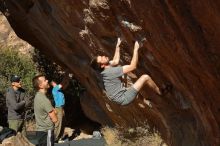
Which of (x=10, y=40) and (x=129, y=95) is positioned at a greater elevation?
(x=10, y=40)

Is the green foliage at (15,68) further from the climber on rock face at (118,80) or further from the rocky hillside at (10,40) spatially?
the climber on rock face at (118,80)

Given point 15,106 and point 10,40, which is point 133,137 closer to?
point 15,106

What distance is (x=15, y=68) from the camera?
21406 millimetres

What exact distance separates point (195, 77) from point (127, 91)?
117 cm

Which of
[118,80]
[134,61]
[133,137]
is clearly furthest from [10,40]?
[134,61]

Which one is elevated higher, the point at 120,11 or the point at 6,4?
the point at 6,4

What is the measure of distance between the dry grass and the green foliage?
6.43m

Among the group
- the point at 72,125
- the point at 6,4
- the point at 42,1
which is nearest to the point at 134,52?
the point at 42,1

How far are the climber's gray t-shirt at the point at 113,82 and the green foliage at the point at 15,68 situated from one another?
11.9 m

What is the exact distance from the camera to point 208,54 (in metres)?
7.98

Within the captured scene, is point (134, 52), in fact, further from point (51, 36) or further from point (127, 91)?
point (51, 36)

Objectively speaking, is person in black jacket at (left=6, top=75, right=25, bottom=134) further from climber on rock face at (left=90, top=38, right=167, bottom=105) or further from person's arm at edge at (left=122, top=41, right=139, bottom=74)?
person's arm at edge at (left=122, top=41, right=139, bottom=74)

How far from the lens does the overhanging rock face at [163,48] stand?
7824mm

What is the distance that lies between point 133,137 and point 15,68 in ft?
29.5
